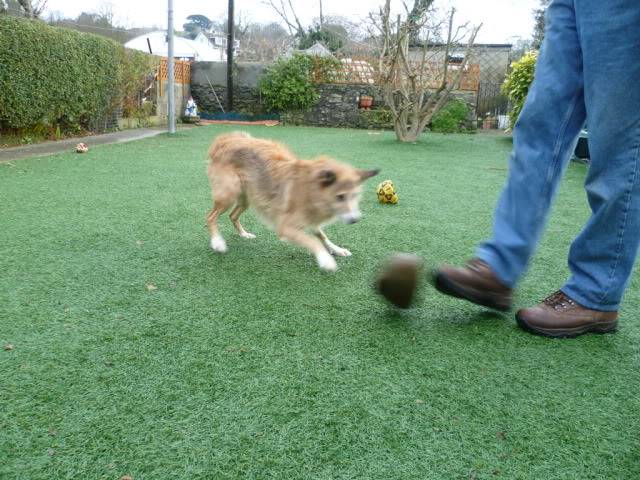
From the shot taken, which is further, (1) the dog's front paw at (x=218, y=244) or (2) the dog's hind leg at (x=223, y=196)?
(2) the dog's hind leg at (x=223, y=196)

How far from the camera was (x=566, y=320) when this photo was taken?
2281 millimetres

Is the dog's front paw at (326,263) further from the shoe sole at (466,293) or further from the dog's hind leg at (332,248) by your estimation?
the shoe sole at (466,293)

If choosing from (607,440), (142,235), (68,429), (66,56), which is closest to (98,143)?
(66,56)

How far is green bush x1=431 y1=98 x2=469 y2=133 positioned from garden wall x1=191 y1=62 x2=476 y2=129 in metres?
0.51

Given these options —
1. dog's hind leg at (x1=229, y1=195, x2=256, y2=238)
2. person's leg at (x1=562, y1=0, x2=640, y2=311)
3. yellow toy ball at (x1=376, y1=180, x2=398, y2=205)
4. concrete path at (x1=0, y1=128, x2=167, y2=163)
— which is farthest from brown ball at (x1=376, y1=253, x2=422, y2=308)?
concrete path at (x1=0, y1=128, x2=167, y2=163)

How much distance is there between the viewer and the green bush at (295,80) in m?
17.3

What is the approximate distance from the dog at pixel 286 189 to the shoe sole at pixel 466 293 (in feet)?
2.76

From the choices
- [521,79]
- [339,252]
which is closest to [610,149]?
[339,252]

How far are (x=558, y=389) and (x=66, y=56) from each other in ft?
35.4

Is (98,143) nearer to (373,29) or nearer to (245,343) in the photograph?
(373,29)

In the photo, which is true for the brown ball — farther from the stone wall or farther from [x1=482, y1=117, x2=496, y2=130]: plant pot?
[x1=482, y1=117, x2=496, y2=130]: plant pot

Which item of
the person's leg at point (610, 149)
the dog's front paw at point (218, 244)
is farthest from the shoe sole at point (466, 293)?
the dog's front paw at point (218, 244)

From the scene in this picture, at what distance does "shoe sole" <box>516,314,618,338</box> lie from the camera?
2279 mm

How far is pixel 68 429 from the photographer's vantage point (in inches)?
61.9
